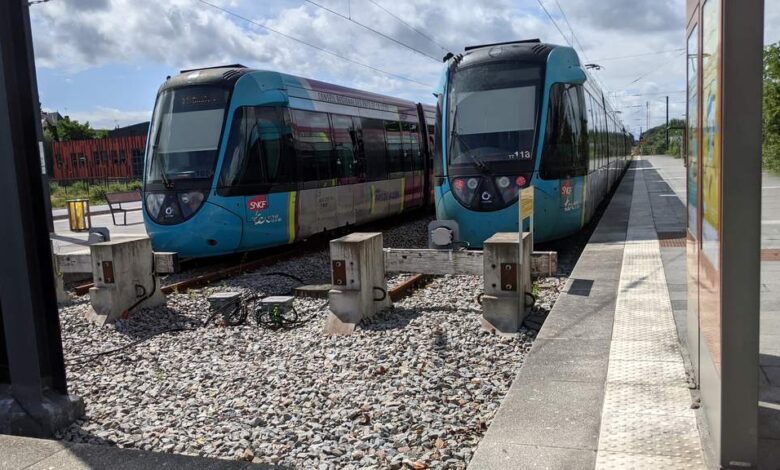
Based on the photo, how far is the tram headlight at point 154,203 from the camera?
35.1 ft

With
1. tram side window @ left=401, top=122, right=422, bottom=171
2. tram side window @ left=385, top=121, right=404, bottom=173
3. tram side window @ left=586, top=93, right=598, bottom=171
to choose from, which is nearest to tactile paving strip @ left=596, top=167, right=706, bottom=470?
tram side window @ left=586, top=93, right=598, bottom=171

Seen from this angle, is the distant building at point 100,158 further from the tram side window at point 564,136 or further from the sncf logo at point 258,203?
the tram side window at point 564,136

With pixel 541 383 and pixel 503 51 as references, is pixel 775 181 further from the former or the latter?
pixel 541 383

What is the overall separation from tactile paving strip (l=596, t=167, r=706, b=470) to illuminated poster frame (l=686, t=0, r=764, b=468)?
10.6 inches

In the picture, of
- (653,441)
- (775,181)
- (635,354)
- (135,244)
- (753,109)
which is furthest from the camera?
(775,181)

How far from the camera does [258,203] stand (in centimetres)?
1079

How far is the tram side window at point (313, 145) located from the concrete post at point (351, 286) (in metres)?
4.88

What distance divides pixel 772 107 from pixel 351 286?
2400 centimetres

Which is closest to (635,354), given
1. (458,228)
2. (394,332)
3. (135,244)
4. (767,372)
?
(767,372)

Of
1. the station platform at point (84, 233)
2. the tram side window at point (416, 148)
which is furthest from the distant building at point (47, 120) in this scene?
the tram side window at point (416, 148)

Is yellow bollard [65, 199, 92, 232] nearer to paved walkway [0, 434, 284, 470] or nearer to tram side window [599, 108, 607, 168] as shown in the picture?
tram side window [599, 108, 607, 168]

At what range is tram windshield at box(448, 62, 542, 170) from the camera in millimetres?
10023

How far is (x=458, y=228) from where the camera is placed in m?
9.76

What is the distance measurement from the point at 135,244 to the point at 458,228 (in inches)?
168
